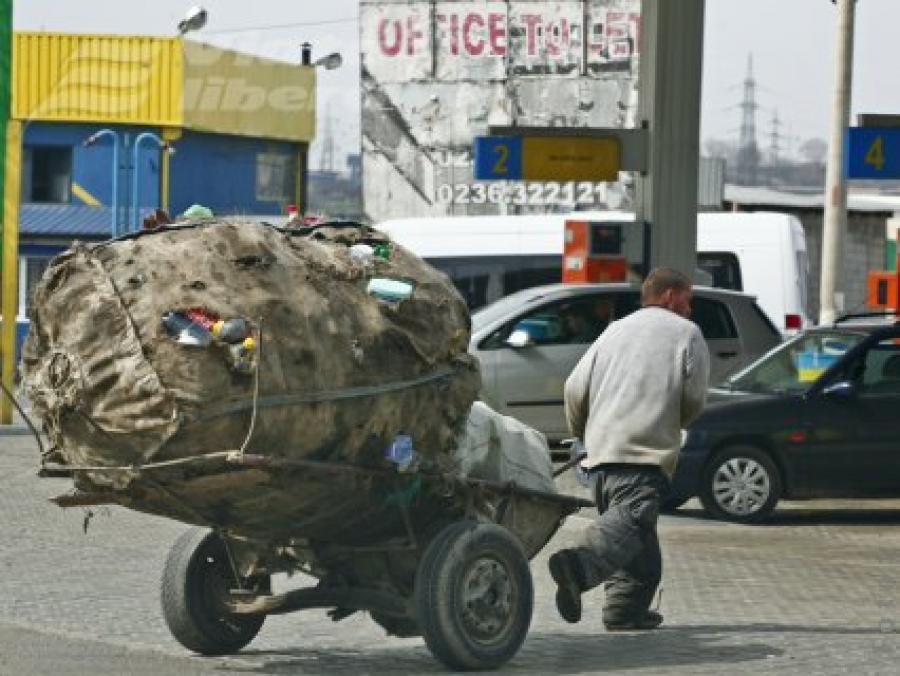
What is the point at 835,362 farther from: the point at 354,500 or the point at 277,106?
the point at 277,106

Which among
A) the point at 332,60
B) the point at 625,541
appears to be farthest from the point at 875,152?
the point at 332,60

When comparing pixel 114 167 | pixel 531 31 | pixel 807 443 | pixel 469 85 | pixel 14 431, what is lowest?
pixel 14 431

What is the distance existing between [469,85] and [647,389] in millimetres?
64231

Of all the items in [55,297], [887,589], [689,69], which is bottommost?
[887,589]

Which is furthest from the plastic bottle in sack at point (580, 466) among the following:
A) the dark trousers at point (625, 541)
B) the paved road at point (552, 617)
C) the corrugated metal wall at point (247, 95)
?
the corrugated metal wall at point (247, 95)

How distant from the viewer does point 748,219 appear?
1385 inches

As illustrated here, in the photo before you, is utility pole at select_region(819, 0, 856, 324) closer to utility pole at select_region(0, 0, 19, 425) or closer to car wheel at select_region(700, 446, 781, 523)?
utility pole at select_region(0, 0, 19, 425)

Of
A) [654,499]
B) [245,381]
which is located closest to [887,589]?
[654,499]

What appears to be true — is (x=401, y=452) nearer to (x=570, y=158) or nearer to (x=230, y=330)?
(x=230, y=330)

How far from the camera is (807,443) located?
747 inches

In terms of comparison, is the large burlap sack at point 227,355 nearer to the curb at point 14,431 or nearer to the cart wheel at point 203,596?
the cart wheel at point 203,596

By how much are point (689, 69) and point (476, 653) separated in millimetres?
11310

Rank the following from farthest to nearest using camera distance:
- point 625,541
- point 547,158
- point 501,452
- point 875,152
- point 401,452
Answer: point 547,158 < point 875,152 < point 625,541 < point 501,452 < point 401,452

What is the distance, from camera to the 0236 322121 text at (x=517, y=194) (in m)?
75.4
